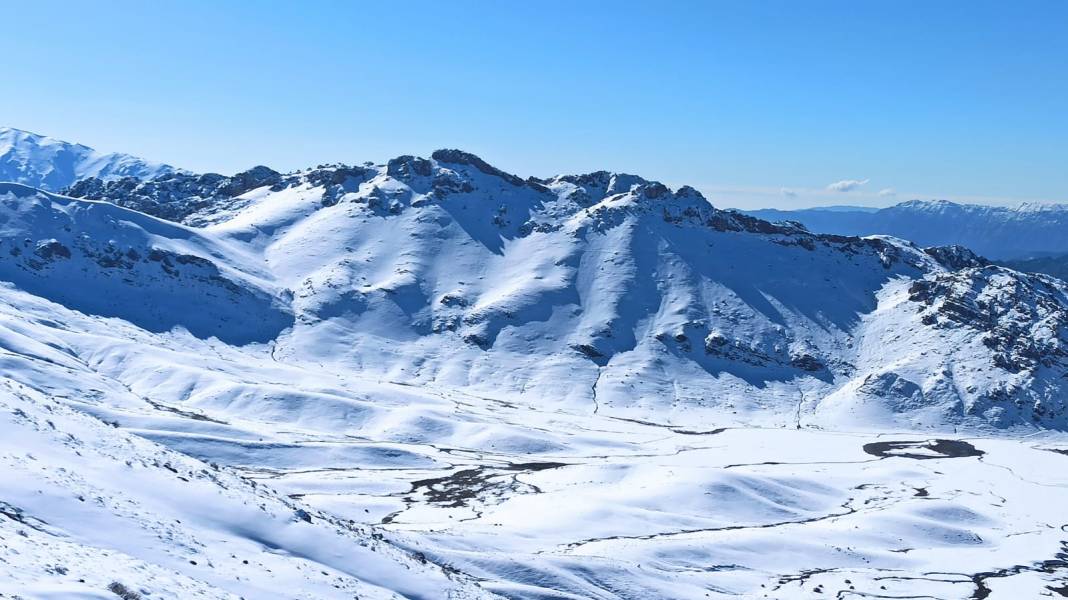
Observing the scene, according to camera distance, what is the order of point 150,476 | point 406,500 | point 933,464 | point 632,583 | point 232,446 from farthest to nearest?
point 933,464 < point 232,446 < point 406,500 < point 632,583 < point 150,476

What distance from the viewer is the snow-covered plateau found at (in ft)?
125

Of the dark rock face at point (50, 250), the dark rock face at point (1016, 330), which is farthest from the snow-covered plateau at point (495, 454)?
the dark rock face at point (1016, 330)

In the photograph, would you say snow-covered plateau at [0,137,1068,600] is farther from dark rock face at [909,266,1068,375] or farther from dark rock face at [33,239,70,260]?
dark rock face at [909,266,1068,375]

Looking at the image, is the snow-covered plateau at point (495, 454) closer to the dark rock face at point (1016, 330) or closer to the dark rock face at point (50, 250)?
the dark rock face at point (50, 250)

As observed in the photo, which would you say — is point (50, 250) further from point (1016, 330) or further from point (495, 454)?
point (1016, 330)

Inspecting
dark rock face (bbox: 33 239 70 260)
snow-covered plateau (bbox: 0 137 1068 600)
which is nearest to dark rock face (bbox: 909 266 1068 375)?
snow-covered plateau (bbox: 0 137 1068 600)

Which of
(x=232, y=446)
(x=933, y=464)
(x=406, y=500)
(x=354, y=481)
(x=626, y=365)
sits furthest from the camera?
(x=626, y=365)

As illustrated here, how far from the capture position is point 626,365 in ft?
623

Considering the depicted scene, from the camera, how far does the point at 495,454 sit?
410 ft

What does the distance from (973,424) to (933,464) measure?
133 ft

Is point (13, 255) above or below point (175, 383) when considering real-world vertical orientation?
above

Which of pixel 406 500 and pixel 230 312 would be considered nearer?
pixel 406 500

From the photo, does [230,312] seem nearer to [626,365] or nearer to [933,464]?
[626,365]

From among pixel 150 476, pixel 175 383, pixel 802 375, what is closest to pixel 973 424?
pixel 802 375
